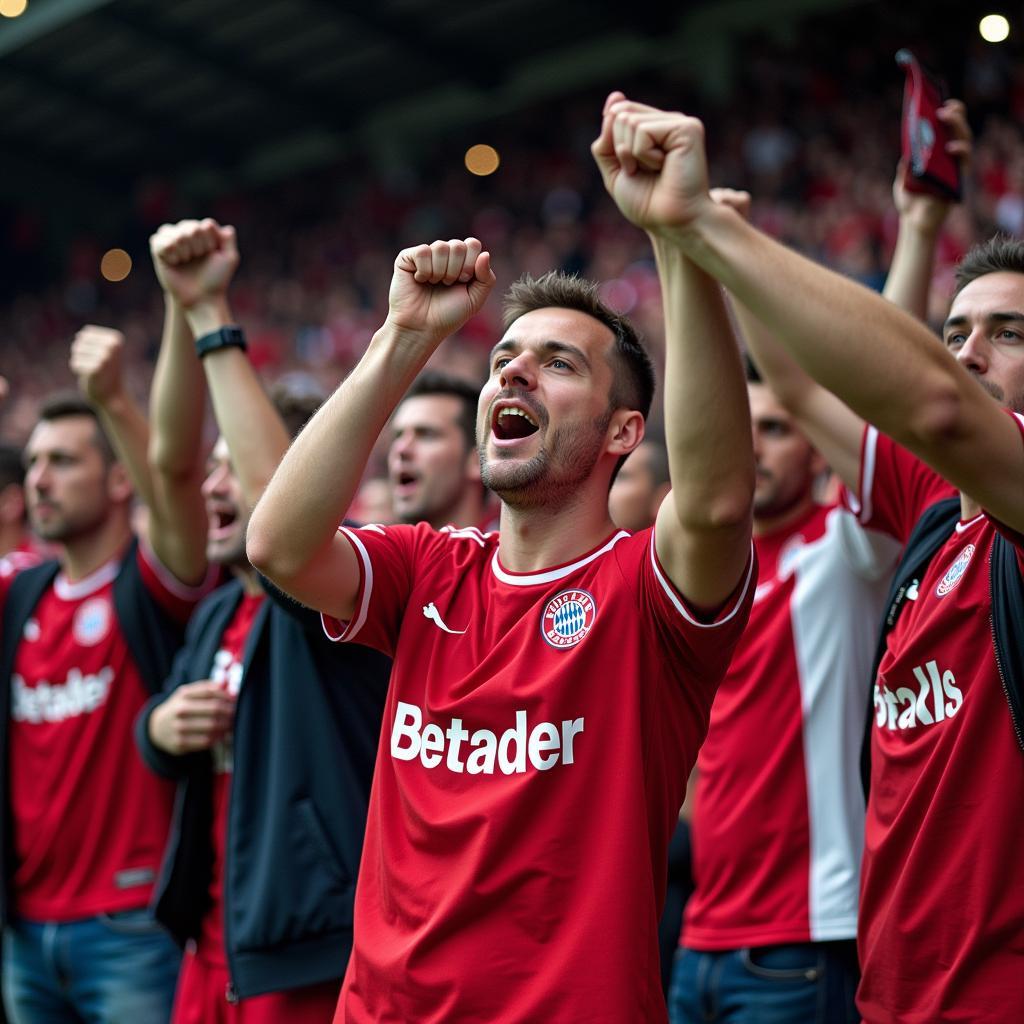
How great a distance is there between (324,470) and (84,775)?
216cm

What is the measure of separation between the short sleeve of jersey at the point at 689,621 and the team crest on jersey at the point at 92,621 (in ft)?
7.92

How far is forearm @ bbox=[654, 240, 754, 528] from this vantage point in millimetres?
2105

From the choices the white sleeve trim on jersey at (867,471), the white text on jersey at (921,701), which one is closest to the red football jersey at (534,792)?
the white text on jersey at (921,701)

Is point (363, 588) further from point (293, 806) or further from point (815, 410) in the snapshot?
point (815, 410)

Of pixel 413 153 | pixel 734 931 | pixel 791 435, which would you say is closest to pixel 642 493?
pixel 791 435

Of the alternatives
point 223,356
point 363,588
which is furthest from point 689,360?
point 223,356

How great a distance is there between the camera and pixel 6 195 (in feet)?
68.2

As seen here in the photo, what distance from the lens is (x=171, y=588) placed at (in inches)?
168

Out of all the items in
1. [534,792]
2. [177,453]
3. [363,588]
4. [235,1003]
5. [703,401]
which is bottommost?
[235,1003]

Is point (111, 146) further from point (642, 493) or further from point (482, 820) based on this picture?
point (482, 820)

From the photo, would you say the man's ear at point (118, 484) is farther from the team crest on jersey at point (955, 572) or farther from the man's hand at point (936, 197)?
the team crest on jersey at point (955, 572)

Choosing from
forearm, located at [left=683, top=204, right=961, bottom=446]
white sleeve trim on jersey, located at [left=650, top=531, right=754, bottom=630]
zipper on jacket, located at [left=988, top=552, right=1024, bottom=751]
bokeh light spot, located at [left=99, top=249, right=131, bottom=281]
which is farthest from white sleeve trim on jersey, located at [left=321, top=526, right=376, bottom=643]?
bokeh light spot, located at [left=99, top=249, right=131, bottom=281]

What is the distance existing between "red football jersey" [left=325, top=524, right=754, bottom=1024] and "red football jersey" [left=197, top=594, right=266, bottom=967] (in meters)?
0.98

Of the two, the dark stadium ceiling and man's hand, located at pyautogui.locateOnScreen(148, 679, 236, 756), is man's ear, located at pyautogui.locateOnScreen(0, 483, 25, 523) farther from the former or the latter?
the dark stadium ceiling
